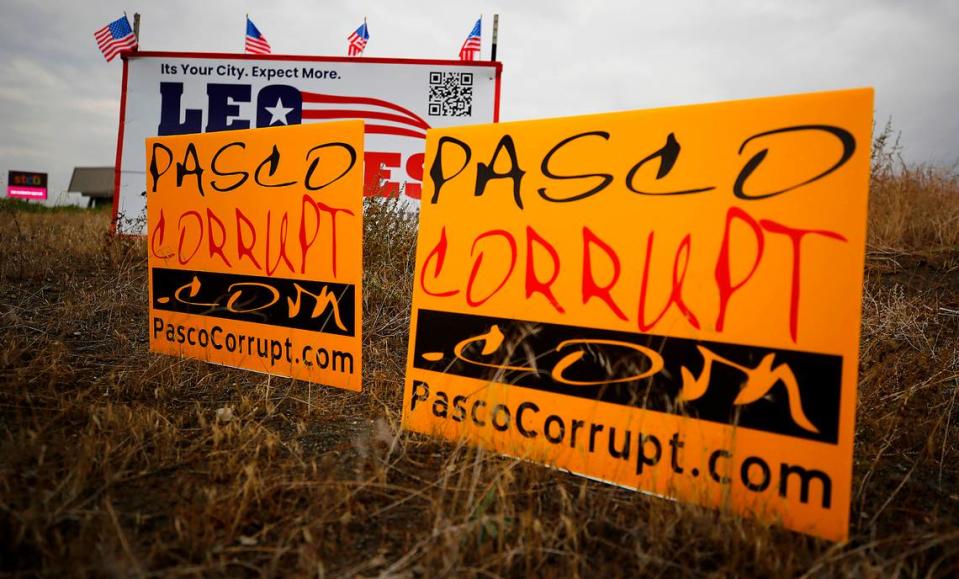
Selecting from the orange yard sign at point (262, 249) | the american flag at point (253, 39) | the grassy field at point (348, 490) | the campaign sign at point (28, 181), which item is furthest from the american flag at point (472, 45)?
the campaign sign at point (28, 181)

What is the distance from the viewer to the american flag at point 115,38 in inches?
276

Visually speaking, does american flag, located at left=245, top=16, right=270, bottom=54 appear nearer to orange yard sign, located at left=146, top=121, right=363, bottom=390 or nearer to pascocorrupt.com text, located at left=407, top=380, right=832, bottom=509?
orange yard sign, located at left=146, top=121, right=363, bottom=390

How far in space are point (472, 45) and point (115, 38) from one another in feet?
16.2

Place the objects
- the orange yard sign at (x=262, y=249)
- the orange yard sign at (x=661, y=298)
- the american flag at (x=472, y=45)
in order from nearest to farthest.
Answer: the orange yard sign at (x=661, y=298) < the orange yard sign at (x=262, y=249) < the american flag at (x=472, y=45)

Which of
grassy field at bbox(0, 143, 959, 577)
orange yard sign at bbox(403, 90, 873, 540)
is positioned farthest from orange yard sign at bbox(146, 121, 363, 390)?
orange yard sign at bbox(403, 90, 873, 540)

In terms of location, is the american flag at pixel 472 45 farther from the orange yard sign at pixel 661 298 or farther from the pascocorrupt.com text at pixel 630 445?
the pascocorrupt.com text at pixel 630 445

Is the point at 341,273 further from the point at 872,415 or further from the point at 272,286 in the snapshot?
the point at 872,415

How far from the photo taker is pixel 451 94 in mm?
6781

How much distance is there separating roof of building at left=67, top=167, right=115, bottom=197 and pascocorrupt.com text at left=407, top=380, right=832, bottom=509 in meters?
55.9

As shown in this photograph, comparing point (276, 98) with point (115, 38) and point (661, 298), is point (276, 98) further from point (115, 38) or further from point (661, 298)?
point (661, 298)

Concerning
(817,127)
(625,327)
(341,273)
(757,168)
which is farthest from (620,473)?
(341,273)

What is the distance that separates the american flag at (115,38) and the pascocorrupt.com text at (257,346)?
20.6 ft

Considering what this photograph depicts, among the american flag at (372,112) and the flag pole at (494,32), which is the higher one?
the flag pole at (494,32)

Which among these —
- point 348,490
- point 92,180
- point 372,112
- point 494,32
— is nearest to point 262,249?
point 348,490
